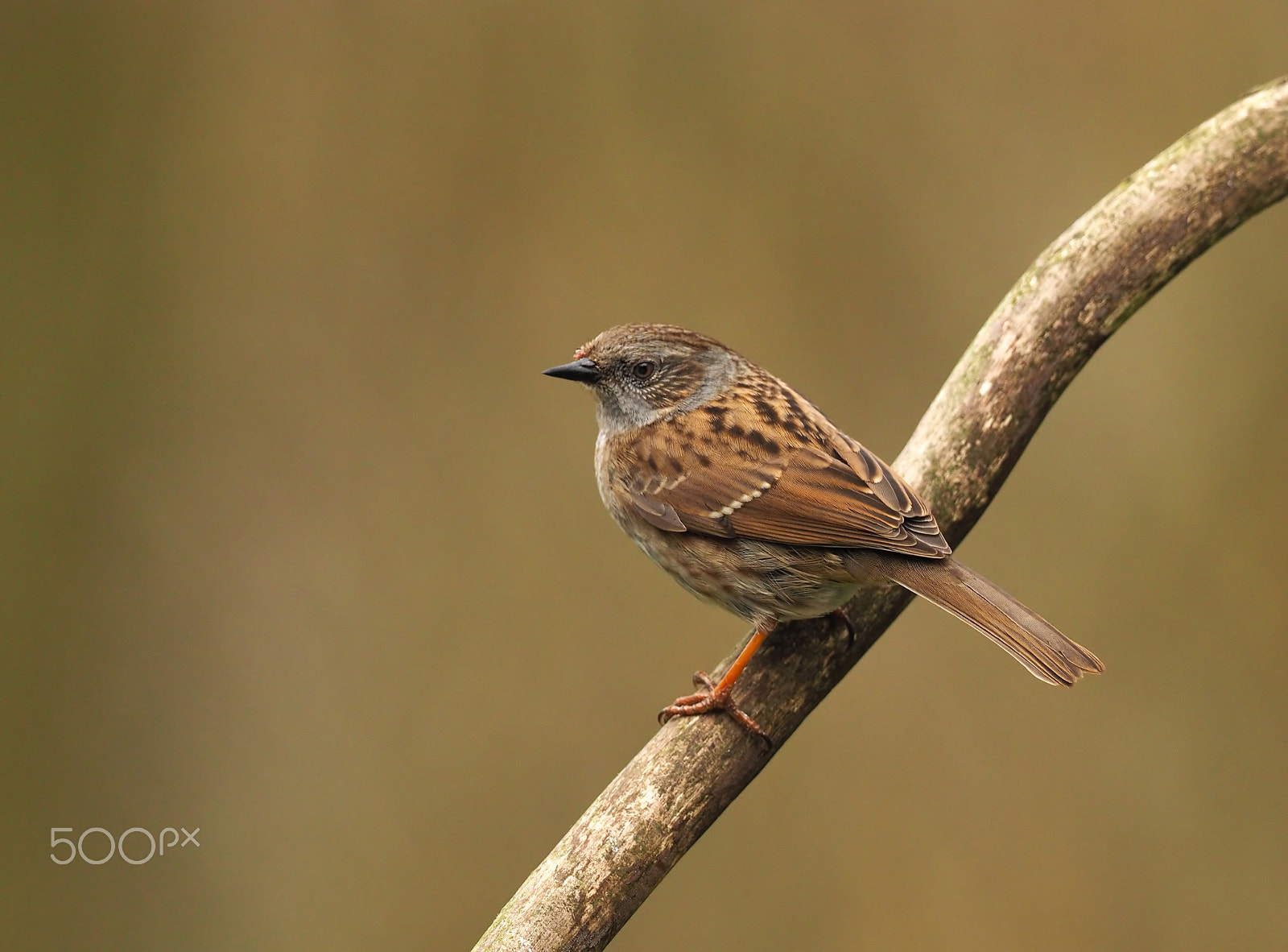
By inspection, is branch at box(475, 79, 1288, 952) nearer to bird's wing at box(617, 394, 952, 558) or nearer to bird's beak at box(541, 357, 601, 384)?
bird's wing at box(617, 394, 952, 558)

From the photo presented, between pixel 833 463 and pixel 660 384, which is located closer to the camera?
pixel 833 463

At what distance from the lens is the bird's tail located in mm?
2455

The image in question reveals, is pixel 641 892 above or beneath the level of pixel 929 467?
beneath

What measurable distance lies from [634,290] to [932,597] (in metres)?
2.60

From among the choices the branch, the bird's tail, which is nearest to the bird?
the bird's tail

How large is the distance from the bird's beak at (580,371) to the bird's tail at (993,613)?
38.1 inches

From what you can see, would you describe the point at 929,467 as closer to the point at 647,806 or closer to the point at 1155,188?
the point at 1155,188

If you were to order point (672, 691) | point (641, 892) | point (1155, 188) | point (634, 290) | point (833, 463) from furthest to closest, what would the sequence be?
point (634, 290), point (672, 691), point (1155, 188), point (833, 463), point (641, 892)

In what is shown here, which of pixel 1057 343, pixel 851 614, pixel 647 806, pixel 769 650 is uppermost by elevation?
pixel 1057 343

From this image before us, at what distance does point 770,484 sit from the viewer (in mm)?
2916

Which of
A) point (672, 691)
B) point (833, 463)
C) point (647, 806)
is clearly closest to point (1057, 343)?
point (833, 463)

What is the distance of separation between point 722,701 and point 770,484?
0.57 metres

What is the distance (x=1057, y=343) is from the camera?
3082 millimetres

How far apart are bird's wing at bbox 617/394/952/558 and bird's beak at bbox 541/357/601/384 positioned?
21 centimetres
